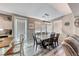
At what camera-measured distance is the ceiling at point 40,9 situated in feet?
7.43

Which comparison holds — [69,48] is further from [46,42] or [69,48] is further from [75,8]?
[75,8]

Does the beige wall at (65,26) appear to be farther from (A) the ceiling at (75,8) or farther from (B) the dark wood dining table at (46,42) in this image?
(B) the dark wood dining table at (46,42)

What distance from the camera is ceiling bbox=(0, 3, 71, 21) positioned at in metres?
2.26

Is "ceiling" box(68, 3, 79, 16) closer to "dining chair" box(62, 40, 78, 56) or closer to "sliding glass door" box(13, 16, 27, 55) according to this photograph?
"dining chair" box(62, 40, 78, 56)

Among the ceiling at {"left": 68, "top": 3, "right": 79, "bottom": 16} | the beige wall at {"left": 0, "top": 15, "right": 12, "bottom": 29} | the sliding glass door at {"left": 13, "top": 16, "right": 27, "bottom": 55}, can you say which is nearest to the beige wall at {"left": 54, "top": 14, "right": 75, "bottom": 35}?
the ceiling at {"left": 68, "top": 3, "right": 79, "bottom": 16}

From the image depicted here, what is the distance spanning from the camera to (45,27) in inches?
91.7

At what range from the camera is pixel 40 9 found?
2.30 metres

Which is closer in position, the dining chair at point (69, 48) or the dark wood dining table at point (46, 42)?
the dining chair at point (69, 48)

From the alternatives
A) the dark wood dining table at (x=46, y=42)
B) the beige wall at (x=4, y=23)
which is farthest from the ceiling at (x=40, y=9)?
the dark wood dining table at (x=46, y=42)

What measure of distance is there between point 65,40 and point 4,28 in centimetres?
115

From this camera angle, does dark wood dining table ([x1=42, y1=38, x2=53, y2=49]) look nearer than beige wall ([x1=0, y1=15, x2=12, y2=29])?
No

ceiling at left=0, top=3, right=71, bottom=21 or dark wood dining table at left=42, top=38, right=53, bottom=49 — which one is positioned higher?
ceiling at left=0, top=3, right=71, bottom=21

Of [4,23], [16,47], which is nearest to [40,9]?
[4,23]

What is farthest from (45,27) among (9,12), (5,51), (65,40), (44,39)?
(5,51)
